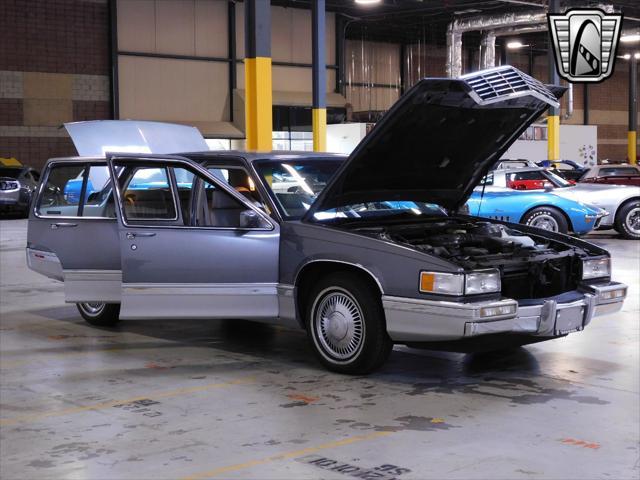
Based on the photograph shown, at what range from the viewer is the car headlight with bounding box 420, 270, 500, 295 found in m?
5.80

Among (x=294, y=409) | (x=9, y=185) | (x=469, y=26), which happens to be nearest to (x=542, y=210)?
(x=294, y=409)

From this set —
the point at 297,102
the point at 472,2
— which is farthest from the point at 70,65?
the point at 472,2

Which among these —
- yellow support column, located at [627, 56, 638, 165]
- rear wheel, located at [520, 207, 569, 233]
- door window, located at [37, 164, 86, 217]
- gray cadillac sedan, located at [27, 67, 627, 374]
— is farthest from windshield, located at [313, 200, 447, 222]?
yellow support column, located at [627, 56, 638, 165]

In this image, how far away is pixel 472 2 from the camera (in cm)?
3312

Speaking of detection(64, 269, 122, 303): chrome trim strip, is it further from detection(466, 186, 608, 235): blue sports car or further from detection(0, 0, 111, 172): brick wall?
detection(0, 0, 111, 172): brick wall

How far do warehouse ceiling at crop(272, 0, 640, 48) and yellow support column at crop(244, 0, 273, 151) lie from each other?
51.2 ft

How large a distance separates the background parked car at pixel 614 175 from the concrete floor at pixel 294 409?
12.4 m

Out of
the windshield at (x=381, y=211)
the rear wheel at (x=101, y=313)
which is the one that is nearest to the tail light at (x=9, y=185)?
the rear wheel at (x=101, y=313)

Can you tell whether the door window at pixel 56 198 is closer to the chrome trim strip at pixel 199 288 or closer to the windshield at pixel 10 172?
the chrome trim strip at pixel 199 288

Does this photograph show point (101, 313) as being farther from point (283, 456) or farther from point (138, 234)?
point (283, 456)

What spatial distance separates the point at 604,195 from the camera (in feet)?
57.1

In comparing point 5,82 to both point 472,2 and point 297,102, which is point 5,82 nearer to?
point 297,102

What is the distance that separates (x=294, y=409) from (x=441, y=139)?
2.38 m

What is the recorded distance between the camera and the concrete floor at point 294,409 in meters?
4.53
